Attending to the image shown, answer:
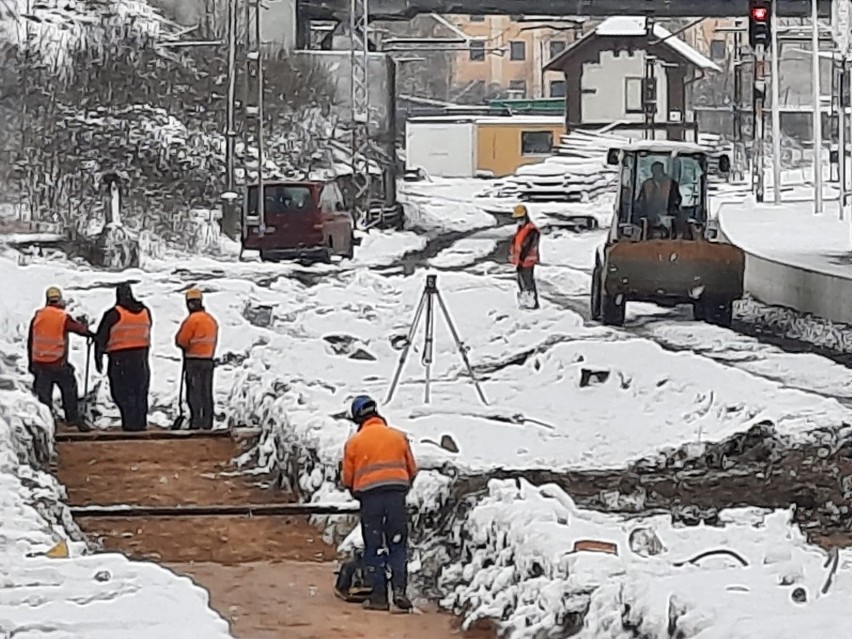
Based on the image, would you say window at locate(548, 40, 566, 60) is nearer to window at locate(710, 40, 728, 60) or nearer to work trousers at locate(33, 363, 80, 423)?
window at locate(710, 40, 728, 60)

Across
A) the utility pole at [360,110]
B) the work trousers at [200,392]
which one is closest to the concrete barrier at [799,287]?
the work trousers at [200,392]

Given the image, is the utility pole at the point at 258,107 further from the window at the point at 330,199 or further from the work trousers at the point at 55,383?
the work trousers at the point at 55,383

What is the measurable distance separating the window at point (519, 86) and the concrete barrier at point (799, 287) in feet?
239

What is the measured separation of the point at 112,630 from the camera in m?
8.85

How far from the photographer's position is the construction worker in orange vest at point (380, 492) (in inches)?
463

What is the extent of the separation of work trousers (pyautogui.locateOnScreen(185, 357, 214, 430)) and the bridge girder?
33.1 meters

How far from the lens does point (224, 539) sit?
14.7 metres

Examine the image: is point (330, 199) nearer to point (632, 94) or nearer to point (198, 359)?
point (198, 359)

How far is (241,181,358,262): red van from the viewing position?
128 feet

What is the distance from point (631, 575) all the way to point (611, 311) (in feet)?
53.9

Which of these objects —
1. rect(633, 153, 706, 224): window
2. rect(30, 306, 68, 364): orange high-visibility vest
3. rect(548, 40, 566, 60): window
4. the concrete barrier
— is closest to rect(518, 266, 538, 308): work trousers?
rect(633, 153, 706, 224): window

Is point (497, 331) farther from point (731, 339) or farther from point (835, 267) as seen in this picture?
point (835, 267)

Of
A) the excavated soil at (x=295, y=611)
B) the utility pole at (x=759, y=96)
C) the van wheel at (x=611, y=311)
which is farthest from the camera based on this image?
the utility pole at (x=759, y=96)

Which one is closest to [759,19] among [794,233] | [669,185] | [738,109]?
[794,233]
